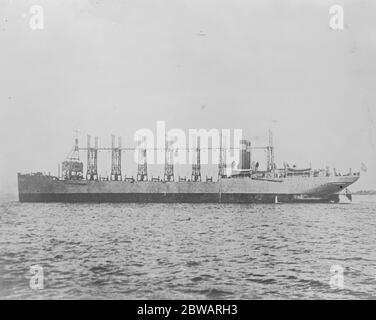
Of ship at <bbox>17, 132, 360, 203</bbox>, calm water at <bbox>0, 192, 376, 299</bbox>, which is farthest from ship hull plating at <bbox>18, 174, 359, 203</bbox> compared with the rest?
calm water at <bbox>0, 192, 376, 299</bbox>

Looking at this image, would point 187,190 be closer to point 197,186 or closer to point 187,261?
point 197,186

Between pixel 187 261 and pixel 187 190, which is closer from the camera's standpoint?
pixel 187 261

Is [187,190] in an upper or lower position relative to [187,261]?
upper

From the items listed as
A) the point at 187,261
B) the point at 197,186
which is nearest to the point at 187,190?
the point at 197,186

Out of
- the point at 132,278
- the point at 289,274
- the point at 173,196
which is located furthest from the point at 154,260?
the point at 173,196
